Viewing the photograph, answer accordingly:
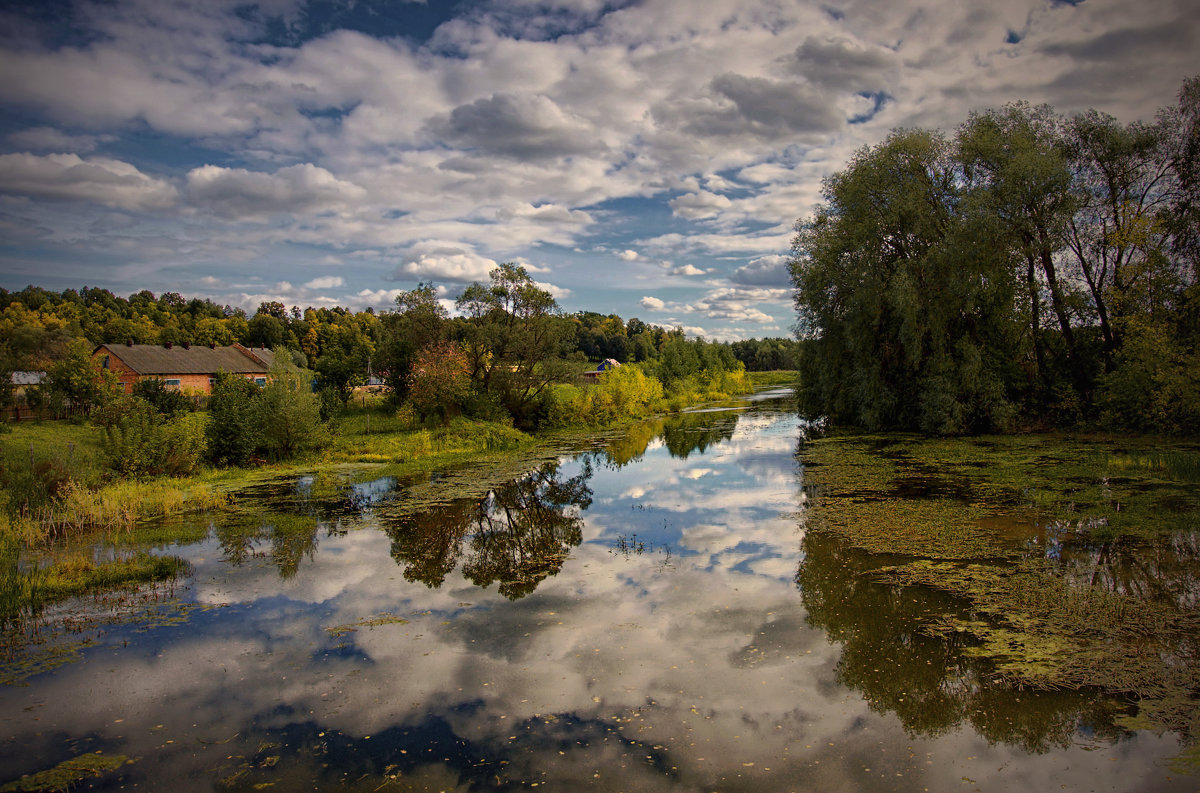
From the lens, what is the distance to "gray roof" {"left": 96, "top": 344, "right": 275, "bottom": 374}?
46188 millimetres

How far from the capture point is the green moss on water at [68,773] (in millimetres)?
5047

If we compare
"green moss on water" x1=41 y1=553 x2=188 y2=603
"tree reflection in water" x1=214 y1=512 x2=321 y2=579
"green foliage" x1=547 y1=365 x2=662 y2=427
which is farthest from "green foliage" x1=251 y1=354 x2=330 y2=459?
"green foliage" x1=547 y1=365 x2=662 y2=427

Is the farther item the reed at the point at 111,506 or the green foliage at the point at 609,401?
the green foliage at the point at 609,401

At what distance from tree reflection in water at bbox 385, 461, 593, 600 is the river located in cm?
11

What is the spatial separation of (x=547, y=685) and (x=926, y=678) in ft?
12.8

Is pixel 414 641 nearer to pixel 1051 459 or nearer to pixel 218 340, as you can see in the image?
pixel 1051 459

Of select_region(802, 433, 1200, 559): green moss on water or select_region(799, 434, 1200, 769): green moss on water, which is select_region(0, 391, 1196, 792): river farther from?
select_region(802, 433, 1200, 559): green moss on water

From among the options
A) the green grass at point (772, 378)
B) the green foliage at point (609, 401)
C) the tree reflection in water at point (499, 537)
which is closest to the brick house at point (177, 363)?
the green foliage at point (609, 401)

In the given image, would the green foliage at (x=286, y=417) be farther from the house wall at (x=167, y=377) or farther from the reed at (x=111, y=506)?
the house wall at (x=167, y=377)

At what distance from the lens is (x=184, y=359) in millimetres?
50281

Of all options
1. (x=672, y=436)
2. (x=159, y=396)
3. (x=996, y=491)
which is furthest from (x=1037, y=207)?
(x=159, y=396)

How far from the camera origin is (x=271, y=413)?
21.4 meters

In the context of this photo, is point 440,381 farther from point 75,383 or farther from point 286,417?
point 75,383

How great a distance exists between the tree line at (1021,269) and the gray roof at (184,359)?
40.7 m
